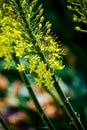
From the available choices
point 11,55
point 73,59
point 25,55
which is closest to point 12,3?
point 25,55

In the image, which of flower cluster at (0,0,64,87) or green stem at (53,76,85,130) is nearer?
flower cluster at (0,0,64,87)

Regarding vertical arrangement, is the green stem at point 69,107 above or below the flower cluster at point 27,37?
below

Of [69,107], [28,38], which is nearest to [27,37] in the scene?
[28,38]

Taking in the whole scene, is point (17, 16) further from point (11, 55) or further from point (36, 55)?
point (11, 55)

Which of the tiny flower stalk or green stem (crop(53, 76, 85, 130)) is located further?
green stem (crop(53, 76, 85, 130))

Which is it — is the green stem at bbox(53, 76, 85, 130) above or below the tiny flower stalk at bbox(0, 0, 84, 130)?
below

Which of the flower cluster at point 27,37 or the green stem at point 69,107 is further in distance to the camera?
the green stem at point 69,107

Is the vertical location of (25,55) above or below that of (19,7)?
below

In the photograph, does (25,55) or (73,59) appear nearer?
(25,55)

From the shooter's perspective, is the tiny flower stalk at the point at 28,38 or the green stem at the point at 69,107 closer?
the tiny flower stalk at the point at 28,38

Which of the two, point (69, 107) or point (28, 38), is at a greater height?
point (28, 38)

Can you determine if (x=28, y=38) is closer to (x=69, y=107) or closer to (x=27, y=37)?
(x=27, y=37)
